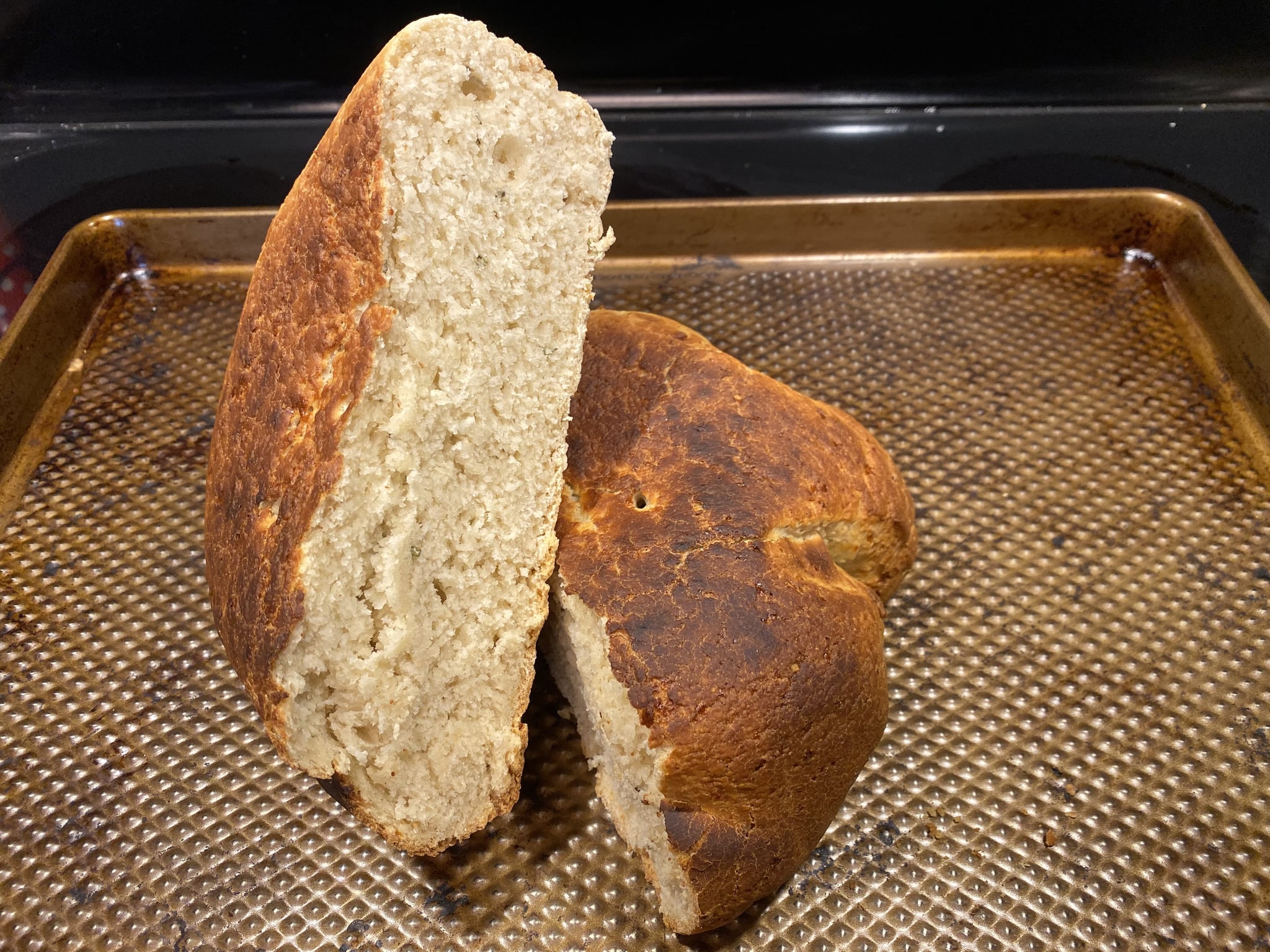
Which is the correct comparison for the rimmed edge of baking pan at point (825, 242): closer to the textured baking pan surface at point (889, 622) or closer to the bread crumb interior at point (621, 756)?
the textured baking pan surface at point (889, 622)

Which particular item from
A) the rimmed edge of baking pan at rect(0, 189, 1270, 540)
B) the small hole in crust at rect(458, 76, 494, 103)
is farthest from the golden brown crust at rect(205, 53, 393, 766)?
the rimmed edge of baking pan at rect(0, 189, 1270, 540)

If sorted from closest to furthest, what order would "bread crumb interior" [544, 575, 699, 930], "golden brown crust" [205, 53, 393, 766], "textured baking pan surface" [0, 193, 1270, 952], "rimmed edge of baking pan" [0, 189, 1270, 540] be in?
1. "golden brown crust" [205, 53, 393, 766]
2. "bread crumb interior" [544, 575, 699, 930]
3. "textured baking pan surface" [0, 193, 1270, 952]
4. "rimmed edge of baking pan" [0, 189, 1270, 540]

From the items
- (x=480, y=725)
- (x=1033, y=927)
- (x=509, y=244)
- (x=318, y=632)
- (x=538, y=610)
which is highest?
(x=509, y=244)

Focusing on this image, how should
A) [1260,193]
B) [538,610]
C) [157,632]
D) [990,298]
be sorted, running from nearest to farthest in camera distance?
[538,610], [157,632], [990,298], [1260,193]

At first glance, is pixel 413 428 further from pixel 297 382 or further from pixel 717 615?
pixel 717 615

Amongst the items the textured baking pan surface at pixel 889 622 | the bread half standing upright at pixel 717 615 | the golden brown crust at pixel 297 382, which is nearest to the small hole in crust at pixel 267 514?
the golden brown crust at pixel 297 382

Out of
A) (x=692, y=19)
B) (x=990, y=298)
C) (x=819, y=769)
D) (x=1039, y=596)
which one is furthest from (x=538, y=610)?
(x=692, y=19)

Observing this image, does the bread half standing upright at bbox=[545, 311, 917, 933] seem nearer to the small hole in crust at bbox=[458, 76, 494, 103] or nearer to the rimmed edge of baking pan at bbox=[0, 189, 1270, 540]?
the small hole in crust at bbox=[458, 76, 494, 103]

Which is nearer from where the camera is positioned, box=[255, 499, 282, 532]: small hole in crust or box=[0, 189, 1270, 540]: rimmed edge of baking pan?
box=[255, 499, 282, 532]: small hole in crust

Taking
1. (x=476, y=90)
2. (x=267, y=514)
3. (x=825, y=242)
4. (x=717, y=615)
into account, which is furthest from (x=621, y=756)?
(x=825, y=242)

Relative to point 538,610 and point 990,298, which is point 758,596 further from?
point 990,298
